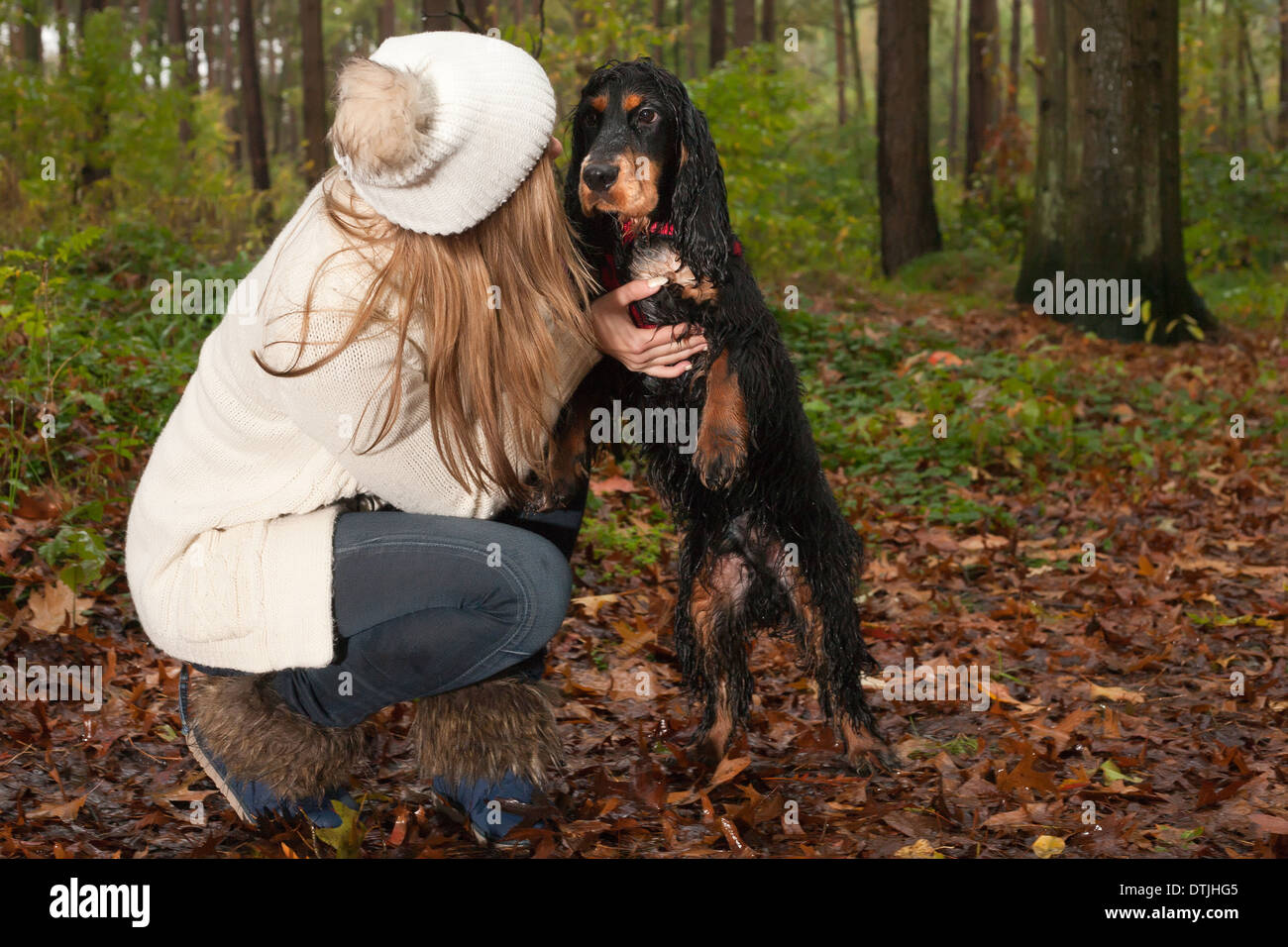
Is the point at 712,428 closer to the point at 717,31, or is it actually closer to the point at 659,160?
the point at 659,160

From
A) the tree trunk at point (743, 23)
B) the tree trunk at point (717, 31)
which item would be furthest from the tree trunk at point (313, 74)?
the tree trunk at point (717, 31)

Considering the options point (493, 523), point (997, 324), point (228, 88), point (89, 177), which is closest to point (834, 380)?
point (997, 324)

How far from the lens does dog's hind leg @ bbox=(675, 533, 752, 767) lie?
3160 mm

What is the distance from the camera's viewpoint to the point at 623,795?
2957mm

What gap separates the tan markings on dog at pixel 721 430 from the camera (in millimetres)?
2701

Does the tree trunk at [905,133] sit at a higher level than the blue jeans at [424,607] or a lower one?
higher

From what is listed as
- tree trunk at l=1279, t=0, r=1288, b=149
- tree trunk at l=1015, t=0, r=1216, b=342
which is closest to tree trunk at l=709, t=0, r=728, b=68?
tree trunk at l=1279, t=0, r=1288, b=149

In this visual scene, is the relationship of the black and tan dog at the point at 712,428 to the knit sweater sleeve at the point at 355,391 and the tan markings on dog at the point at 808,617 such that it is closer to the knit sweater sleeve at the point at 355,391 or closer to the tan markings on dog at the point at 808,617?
the tan markings on dog at the point at 808,617

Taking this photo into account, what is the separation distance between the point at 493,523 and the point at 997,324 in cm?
785

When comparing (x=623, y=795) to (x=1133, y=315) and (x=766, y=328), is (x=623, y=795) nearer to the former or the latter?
(x=766, y=328)

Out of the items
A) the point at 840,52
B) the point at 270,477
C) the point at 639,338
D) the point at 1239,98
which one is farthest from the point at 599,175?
the point at 840,52

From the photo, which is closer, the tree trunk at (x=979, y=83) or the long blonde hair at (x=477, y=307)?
the long blonde hair at (x=477, y=307)

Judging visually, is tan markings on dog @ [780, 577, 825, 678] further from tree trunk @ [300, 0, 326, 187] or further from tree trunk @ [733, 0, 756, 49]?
tree trunk @ [733, 0, 756, 49]

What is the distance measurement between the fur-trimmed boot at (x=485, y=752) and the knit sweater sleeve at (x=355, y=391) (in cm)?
54
